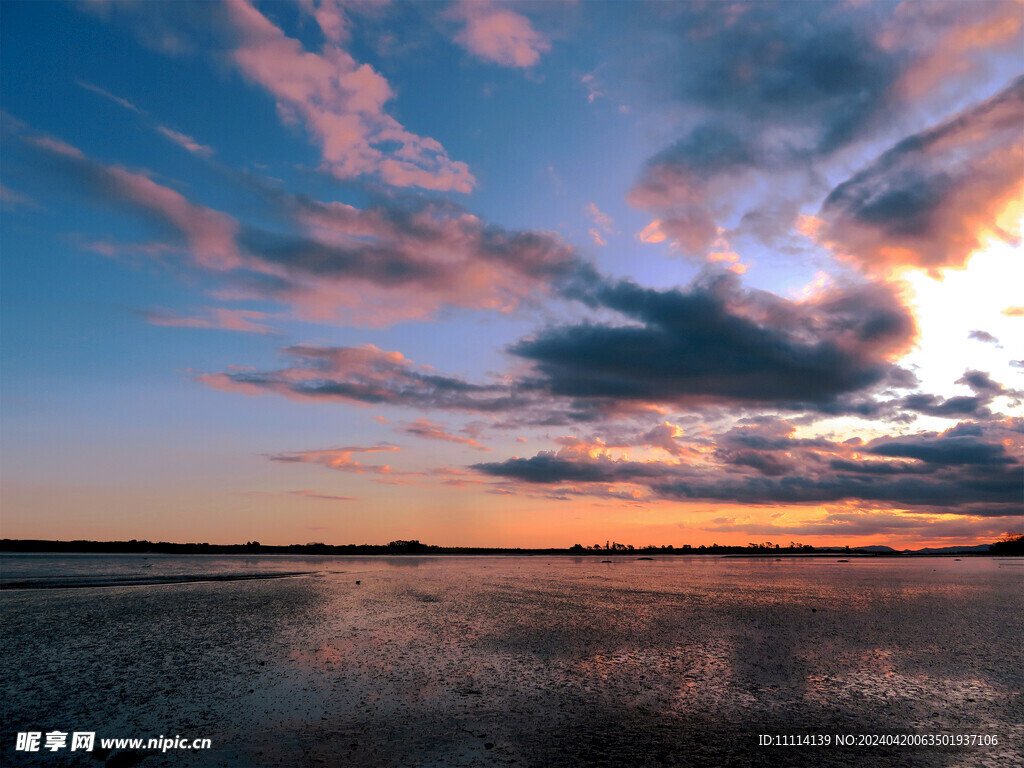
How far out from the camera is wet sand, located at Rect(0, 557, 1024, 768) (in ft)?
31.7

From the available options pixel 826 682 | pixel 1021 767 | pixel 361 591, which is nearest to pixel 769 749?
pixel 1021 767

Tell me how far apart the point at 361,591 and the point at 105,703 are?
25.4 meters

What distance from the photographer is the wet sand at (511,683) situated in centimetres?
967

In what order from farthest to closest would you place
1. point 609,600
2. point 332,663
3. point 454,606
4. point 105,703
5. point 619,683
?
point 609,600 → point 454,606 → point 332,663 → point 619,683 → point 105,703

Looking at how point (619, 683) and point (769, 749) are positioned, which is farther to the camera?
point (619, 683)

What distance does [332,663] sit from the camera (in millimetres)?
15406

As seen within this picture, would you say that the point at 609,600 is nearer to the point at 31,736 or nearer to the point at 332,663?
the point at 332,663

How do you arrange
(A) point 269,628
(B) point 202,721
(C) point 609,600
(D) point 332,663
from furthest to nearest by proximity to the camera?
(C) point 609,600 < (A) point 269,628 < (D) point 332,663 < (B) point 202,721

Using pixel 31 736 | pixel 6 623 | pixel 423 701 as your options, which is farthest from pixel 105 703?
pixel 6 623

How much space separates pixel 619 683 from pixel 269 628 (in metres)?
13.9

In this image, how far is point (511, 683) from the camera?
1363cm

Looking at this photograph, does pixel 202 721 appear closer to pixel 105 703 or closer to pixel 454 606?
pixel 105 703

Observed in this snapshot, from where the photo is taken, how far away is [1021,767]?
898 centimetres

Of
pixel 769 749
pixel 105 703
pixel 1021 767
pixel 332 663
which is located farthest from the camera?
pixel 332 663
